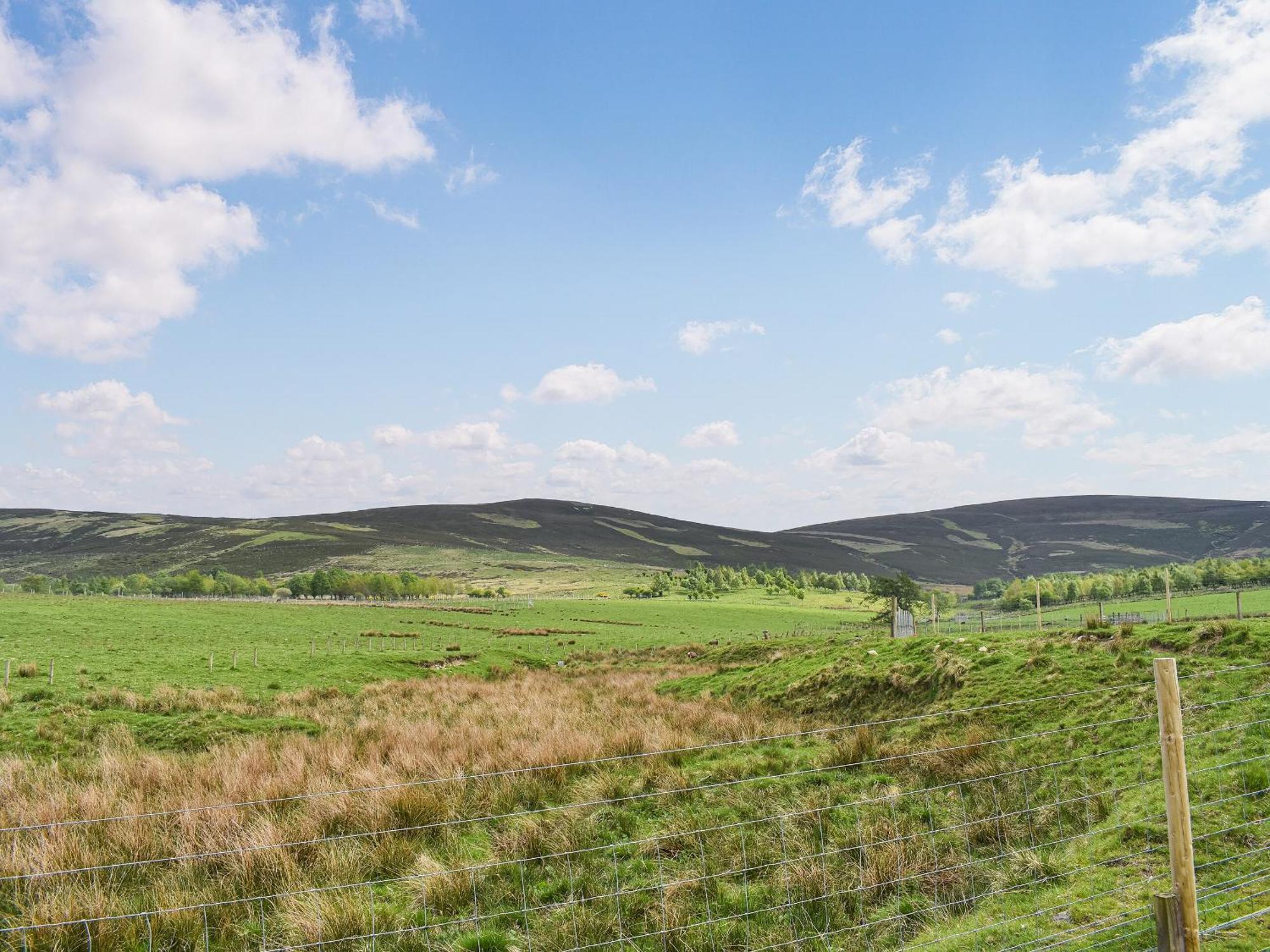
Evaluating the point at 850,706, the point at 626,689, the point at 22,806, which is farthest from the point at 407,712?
the point at 850,706

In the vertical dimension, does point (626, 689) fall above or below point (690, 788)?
below

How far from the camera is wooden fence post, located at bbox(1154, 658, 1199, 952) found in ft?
14.2

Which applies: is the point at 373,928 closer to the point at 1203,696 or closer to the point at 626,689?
the point at 1203,696

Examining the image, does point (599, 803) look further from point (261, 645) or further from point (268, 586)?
point (268, 586)

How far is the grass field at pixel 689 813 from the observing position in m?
6.21

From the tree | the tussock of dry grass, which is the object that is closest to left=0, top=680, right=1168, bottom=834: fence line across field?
the tussock of dry grass

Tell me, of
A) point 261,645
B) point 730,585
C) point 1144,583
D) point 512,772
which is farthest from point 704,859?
point 730,585

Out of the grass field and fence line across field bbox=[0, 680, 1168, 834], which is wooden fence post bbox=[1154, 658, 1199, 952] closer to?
the grass field

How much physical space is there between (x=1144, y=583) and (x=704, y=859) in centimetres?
11279

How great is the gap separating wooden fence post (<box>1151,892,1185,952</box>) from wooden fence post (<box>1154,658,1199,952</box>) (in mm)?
60

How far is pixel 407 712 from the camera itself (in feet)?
59.2

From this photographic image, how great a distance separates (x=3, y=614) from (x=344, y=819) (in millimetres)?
54700

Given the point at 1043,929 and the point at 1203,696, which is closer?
the point at 1043,929

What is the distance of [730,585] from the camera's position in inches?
5723
